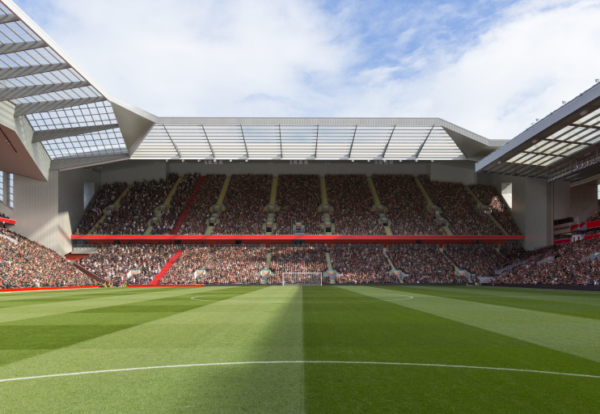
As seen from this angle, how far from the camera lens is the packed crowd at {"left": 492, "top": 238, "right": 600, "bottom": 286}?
105 feet

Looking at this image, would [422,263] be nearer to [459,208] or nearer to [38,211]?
[459,208]

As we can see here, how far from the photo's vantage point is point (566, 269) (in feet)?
114

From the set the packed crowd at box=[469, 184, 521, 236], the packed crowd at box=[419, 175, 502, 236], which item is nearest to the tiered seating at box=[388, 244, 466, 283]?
the packed crowd at box=[419, 175, 502, 236]

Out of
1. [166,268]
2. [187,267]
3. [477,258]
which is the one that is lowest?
[166,268]

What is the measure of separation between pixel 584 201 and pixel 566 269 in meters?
19.6

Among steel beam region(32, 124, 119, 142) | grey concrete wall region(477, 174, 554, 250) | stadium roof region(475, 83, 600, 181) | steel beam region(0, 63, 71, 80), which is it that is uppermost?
steel beam region(0, 63, 71, 80)

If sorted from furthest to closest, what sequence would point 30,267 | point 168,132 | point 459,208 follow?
point 459,208
point 168,132
point 30,267

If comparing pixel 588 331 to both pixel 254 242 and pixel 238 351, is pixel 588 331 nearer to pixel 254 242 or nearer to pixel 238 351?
pixel 238 351

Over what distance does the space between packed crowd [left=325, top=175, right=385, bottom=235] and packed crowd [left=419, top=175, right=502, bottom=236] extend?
9.33 metres

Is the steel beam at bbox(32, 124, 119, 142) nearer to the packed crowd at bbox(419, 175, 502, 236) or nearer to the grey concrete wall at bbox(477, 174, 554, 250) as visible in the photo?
the packed crowd at bbox(419, 175, 502, 236)

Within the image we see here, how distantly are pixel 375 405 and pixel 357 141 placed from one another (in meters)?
48.9

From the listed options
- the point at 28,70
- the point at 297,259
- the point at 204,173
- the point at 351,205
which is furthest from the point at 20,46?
the point at 351,205

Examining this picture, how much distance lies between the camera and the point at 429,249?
54.5m

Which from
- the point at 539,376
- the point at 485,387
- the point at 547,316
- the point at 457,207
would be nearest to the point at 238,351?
the point at 485,387
